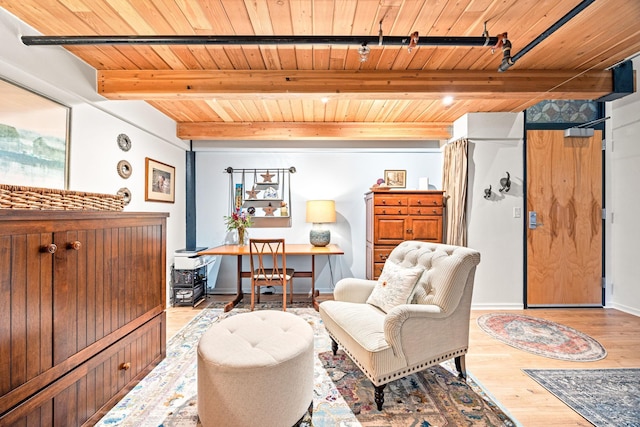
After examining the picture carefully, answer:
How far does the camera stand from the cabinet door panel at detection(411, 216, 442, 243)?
3.65 m

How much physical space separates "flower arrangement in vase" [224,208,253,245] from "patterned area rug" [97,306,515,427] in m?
2.01

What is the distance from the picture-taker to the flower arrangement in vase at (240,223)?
3.99 metres

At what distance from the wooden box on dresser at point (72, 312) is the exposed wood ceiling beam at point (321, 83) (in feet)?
4.09

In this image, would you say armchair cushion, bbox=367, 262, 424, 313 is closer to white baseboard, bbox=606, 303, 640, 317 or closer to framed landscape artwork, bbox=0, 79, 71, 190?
framed landscape artwork, bbox=0, 79, 71, 190

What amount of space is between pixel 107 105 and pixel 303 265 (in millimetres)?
3003

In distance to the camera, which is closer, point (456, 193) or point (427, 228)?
point (456, 193)

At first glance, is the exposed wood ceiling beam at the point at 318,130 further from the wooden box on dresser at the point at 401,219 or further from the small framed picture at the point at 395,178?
the wooden box on dresser at the point at 401,219

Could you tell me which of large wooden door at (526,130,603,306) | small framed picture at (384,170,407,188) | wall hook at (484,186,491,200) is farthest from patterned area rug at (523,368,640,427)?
small framed picture at (384,170,407,188)

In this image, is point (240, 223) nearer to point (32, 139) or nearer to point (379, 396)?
point (32, 139)

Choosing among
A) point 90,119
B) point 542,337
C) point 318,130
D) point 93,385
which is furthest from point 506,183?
point 90,119

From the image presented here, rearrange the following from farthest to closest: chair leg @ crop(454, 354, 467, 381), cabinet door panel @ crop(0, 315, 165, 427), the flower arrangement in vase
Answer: the flower arrangement in vase, chair leg @ crop(454, 354, 467, 381), cabinet door panel @ crop(0, 315, 165, 427)

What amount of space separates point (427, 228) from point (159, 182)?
11.3 ft

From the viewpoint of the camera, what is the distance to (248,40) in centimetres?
185

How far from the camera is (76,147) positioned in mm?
2242
